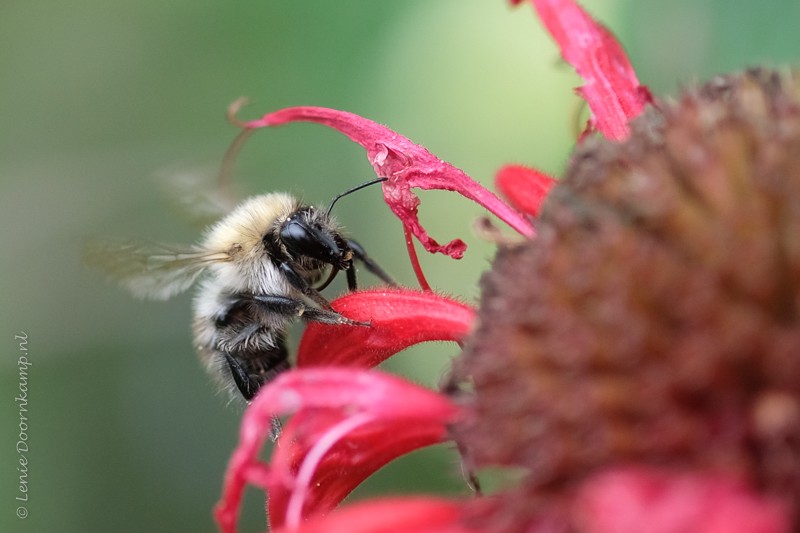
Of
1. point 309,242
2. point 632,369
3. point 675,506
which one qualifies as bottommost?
point 675,506

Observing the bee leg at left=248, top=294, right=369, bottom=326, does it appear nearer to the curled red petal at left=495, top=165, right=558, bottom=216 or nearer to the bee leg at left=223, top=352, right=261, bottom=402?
the bee leg at left=223, top=352, right=261, bottom=402

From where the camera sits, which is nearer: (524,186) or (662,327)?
(662,327)

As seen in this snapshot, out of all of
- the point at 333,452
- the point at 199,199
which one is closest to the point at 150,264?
the point at 199,199

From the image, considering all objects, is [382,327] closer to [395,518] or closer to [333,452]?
[333,452]

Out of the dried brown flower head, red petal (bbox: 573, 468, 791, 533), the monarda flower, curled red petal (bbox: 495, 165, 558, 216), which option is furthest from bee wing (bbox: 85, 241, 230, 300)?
red petal (bbox: 573, 468, 791, 533)

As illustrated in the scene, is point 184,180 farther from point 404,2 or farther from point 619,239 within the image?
point 404,2

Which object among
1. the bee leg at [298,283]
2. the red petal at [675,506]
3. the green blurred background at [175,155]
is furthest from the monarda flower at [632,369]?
the green blurred background at [175,155]
